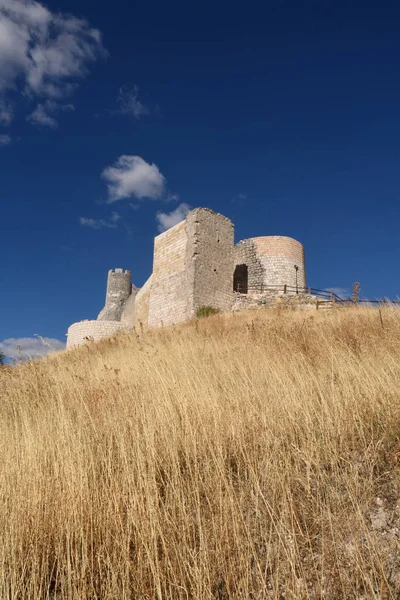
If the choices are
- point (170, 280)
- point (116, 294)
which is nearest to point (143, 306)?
point (170, 280)

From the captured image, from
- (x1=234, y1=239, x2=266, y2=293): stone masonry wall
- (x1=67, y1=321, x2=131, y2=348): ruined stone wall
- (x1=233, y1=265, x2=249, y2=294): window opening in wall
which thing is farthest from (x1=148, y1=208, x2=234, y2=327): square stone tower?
(x1=233, y1=265, x2=249, y2=294): window opening in wall

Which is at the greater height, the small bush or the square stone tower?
the square stone tower

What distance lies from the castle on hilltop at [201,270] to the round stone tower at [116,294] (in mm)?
9549

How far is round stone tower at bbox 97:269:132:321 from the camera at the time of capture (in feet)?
104

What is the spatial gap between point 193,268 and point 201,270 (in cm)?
43

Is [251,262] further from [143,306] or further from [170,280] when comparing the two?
[170,280]

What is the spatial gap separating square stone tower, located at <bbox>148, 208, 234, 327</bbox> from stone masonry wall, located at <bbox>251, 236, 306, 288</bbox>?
5503 millimetres

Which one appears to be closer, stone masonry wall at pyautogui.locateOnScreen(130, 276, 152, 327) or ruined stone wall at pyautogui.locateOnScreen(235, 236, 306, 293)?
stone masonry wall at pyautogui.locateOnScreen(130, 276, 152, 327)

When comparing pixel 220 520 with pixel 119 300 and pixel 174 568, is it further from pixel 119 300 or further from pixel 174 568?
pixel 119 300

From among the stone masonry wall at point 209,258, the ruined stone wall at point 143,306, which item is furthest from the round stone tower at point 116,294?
the stone masonry wall at point 209,258

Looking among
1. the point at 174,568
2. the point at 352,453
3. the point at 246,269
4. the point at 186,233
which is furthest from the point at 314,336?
the point at 246,269

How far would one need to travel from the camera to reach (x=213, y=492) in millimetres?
2100

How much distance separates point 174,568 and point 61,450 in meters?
1.35

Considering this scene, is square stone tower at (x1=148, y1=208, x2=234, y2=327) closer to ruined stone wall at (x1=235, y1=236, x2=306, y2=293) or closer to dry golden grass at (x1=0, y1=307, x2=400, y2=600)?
ruined stone wall at (x1=235, y1=236, x2=306, y2=293)
